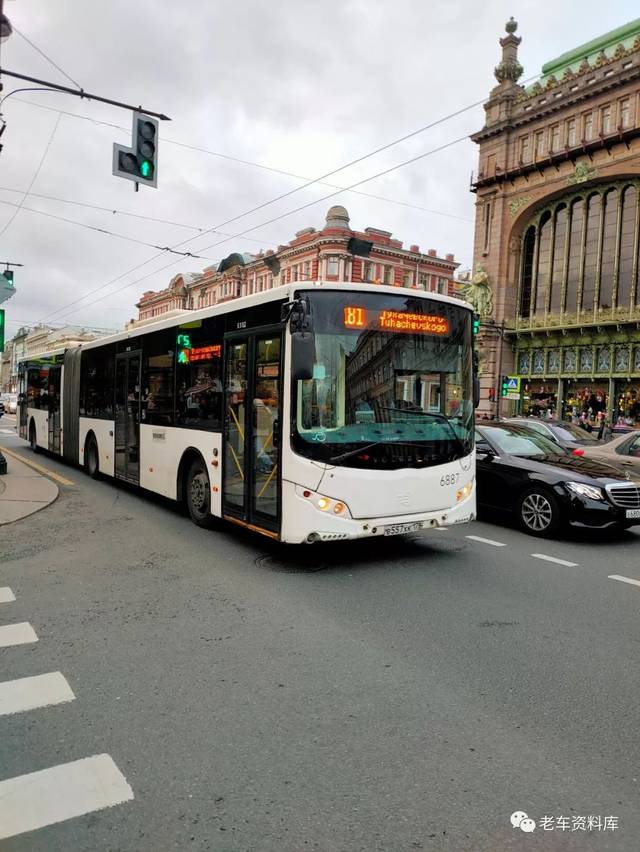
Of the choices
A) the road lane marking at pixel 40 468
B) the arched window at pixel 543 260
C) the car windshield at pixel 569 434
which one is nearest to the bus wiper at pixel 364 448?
the road lane marking at pixel 40 468

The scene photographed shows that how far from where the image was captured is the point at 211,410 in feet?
27.2

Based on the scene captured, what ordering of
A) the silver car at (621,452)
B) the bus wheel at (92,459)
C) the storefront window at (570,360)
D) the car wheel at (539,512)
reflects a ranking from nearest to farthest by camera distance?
the car wheel at (539,512), the silver car at (621,452), the bus wheel at (92,459), the storefront window at (570,360)

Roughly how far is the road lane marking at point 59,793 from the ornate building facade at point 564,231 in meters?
35.1

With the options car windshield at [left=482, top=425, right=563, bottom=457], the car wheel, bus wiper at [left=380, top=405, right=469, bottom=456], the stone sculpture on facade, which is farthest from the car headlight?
the stone sculpture on facade

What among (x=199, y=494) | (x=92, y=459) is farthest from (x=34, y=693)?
(x=92, y=459)

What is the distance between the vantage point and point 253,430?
7.27 metres

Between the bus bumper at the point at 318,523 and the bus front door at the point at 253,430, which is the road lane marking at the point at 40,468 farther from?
the bus bumper at the point at 318,523

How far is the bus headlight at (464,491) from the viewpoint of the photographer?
738cm

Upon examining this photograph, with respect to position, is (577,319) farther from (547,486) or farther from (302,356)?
(302,356)

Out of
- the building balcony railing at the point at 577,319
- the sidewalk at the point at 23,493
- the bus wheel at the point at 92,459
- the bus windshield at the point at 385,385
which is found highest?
the building balcony railing at the point at 577,319

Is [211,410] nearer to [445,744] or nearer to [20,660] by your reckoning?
[20,660]

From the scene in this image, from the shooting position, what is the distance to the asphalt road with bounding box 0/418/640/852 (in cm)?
273

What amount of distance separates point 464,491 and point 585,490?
209 cm

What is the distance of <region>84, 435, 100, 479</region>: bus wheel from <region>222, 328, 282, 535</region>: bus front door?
631cm
